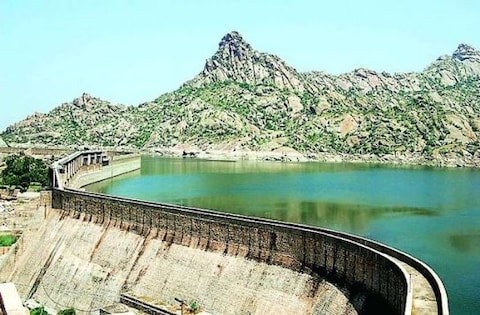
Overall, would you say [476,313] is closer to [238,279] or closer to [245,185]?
[238,279]

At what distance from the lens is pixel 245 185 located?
255ft

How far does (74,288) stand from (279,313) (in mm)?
14212

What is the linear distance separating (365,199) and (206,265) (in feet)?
124

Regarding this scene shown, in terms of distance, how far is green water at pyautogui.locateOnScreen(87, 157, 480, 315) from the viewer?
3841 cm

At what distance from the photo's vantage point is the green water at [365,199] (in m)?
38.4

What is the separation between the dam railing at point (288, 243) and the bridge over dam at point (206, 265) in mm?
45

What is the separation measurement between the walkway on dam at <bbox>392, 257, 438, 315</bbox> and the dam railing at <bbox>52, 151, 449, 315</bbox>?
20 cm

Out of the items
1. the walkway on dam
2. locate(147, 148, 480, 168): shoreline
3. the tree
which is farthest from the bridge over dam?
locate(147, 148, 480, 168): shoreline

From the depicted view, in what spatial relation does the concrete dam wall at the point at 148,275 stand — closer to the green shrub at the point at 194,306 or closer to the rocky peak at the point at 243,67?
the green shrub at the point at 194,306

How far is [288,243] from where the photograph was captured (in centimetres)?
2695

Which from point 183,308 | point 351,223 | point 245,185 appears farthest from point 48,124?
point 183,308

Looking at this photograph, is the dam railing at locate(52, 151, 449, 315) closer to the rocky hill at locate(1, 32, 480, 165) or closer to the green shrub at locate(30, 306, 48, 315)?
the green shrub at locate(30, 306, 48, 315)

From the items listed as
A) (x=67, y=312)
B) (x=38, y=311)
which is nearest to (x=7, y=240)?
(x=38, y=311)

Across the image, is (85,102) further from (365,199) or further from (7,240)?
(7,240)
